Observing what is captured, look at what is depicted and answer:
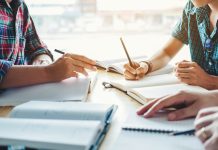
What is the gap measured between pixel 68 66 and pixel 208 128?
617 millimetres

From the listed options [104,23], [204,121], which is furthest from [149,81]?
[104,23]

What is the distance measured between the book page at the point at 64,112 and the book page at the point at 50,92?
0.54 feet

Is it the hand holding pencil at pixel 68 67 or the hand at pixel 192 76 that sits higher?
the hand holding pencil at pixel 68 67

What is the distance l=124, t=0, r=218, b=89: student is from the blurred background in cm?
66

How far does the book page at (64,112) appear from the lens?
74 cm

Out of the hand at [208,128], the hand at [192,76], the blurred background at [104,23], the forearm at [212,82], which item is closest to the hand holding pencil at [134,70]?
the hand at [192,76]

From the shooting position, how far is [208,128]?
0.64 m

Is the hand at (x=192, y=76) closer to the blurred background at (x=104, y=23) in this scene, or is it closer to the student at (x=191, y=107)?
the student at (x=191, y=107)

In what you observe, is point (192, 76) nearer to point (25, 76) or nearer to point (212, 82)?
point (212, 82)

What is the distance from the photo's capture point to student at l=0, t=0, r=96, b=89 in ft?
3.66

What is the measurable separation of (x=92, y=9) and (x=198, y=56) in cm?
101

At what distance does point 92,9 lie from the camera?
7.52ft

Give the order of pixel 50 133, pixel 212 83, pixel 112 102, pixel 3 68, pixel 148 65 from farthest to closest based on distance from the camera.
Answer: pixel 148 65 → pixel 212 83 → pixel 3 68 → pixel 112 102 → pixel 50 133

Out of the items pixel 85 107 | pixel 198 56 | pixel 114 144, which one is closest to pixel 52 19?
pixel 198 56
